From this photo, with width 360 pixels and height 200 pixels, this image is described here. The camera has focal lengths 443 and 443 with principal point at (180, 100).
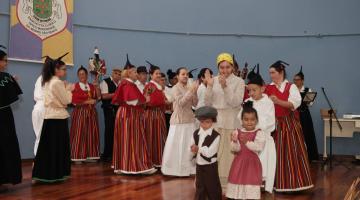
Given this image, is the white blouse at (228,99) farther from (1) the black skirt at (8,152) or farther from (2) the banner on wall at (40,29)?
(2) the banner on wall at (40,29)

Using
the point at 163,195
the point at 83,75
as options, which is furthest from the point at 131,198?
the point at 83,75

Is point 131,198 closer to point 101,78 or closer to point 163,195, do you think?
point 163,195

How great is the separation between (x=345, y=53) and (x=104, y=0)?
504cm

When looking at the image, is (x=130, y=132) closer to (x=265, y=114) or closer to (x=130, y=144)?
(x=130, y=144)

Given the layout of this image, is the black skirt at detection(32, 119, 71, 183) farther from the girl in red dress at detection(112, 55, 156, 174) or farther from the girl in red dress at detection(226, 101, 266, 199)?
the girl in red dress at detection(226, 101, 266, 199)

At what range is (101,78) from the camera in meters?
8.86

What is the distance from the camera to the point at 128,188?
545 centimetres

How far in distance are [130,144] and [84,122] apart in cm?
194

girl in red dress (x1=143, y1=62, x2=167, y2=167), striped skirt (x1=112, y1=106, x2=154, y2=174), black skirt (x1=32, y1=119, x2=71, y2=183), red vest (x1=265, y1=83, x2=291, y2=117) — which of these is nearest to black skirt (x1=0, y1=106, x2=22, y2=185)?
black skirt (x1=32, y1=119, x2=71, y2=183)

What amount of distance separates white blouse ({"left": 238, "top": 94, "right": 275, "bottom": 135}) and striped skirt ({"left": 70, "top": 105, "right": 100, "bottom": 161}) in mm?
4284

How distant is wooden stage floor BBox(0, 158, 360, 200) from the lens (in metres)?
4.96

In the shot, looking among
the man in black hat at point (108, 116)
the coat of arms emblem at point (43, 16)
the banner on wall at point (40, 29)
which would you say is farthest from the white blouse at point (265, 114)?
the coat of arms emblem at point (43, 16)

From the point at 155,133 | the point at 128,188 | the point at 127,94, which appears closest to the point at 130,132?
the point at 127,94

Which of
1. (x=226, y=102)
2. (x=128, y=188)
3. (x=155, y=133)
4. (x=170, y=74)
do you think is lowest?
(x=128, y=188)
